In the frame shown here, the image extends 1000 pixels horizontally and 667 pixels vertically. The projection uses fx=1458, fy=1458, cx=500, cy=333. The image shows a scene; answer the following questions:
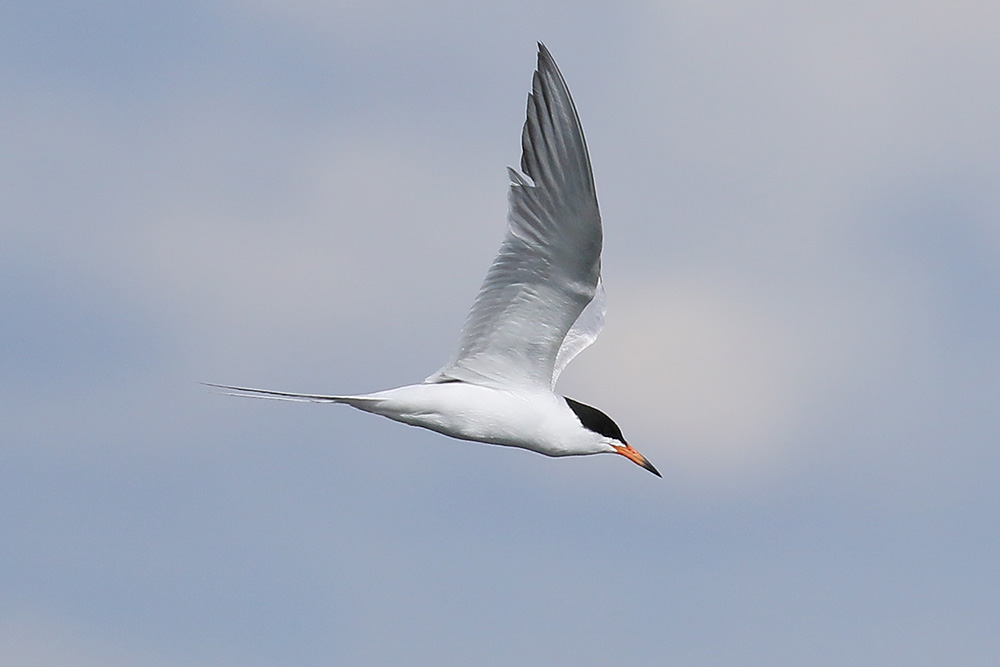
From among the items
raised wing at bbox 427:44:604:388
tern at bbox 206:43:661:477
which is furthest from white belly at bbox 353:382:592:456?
raised wing at bbox 427:44:604:388

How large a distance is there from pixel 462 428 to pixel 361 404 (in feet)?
2.76

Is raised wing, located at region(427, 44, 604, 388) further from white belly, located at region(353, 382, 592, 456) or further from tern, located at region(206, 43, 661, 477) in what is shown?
white belly, located at region(353, 382, 592, 456)

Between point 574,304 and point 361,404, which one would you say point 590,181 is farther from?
point 361,404

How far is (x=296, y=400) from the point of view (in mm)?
9477

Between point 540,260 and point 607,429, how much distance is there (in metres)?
1.85

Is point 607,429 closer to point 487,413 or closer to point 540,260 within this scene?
point 487,413

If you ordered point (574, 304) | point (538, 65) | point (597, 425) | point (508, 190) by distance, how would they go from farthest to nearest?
point (597, 425)
point (574, 304)
point (508, 190)
point (538, 65)

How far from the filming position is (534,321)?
1061 cm

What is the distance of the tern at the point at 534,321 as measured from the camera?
30.6 ft

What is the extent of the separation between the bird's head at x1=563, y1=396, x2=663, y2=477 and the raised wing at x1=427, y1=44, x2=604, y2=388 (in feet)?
1.02

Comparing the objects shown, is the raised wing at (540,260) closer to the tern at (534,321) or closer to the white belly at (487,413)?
the tern at (534,321)

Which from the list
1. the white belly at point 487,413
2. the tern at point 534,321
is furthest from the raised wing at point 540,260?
the white belly at point 487,413

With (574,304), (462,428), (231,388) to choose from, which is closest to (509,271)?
(574,304)

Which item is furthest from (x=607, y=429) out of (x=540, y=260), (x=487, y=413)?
(x=540, y=260)
